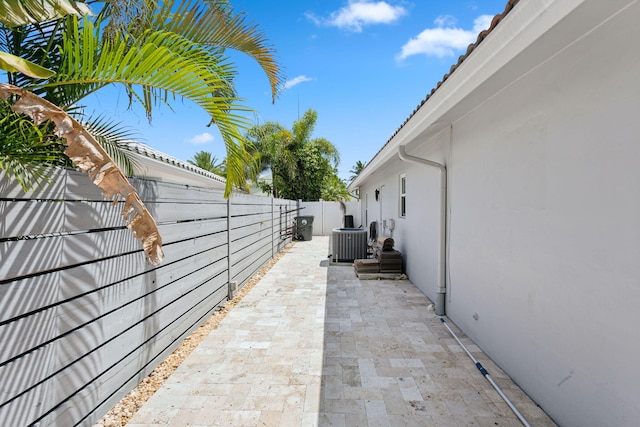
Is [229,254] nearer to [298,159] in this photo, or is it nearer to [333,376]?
[333,376]

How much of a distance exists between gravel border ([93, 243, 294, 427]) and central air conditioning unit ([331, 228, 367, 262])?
4.48 meters

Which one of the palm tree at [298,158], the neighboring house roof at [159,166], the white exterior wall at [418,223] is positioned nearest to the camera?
the neighboring house roof at [159,166]

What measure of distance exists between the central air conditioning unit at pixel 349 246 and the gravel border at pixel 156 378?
4.48 m

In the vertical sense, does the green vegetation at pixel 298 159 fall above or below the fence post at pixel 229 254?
above

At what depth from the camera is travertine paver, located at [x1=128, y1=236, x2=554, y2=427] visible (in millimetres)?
2480

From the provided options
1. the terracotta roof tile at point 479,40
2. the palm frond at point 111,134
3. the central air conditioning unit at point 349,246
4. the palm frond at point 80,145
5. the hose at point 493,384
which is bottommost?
the hose at point 493,384

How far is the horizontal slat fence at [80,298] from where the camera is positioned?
5.58ft

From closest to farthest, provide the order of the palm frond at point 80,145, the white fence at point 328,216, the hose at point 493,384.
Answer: the palm frond at point 80,145 → the hose at point 493,384 → the white fence at point 328,216

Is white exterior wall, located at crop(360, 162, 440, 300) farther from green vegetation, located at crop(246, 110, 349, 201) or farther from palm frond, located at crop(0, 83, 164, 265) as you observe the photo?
green vegetation, located at crop(246, 110, 349, 201)

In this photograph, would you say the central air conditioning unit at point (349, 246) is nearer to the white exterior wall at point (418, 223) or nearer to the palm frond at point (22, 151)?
the white exterior wall at point (418, 223)

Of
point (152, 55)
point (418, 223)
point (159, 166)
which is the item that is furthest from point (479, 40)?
point (159, 166)

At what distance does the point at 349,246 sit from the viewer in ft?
30.1

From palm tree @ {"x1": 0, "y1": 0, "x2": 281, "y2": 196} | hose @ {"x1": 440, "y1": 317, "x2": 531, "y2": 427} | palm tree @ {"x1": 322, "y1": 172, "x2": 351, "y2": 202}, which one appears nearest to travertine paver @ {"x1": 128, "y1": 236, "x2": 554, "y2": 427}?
hose @ {"x1": 440, "y1": 317, "x2": 531, "y2": 427}

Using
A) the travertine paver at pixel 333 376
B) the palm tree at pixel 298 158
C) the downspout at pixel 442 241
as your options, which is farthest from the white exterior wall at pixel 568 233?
the palm tree at pixel 298 158
